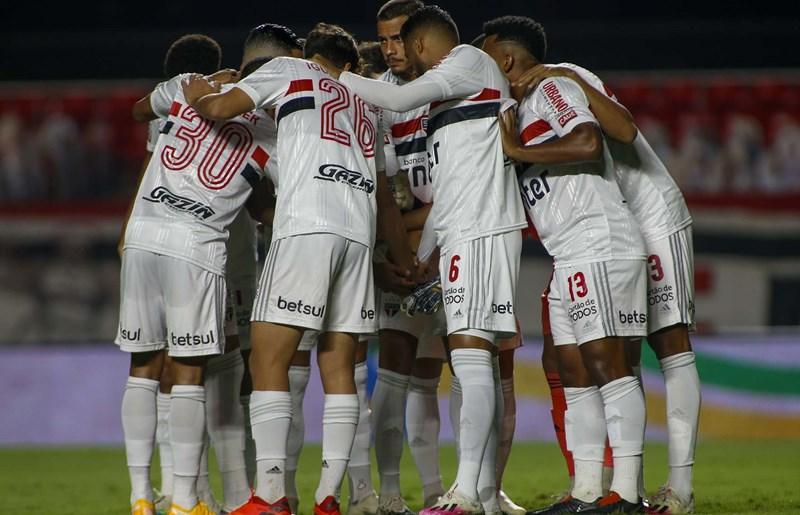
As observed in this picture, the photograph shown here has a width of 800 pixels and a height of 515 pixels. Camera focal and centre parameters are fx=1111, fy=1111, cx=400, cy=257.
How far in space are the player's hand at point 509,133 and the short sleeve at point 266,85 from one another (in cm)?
102

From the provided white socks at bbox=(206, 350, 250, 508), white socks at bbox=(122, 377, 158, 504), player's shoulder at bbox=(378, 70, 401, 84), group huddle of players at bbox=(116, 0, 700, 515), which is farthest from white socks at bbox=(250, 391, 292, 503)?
player's shoulder at bbox=(378, 70, 401, 84)

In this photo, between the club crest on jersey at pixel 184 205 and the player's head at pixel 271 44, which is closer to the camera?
the club crest on jersey at pixel 184 205

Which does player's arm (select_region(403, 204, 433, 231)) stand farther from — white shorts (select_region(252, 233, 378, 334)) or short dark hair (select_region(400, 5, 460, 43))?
short dark hair (select_region(400, 5, 460, 43))

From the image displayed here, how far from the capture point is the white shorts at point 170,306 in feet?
16.8

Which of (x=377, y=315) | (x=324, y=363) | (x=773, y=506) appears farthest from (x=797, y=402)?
(x=324, y=363)

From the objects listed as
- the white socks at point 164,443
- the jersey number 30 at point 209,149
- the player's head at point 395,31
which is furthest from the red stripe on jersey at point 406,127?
the white socks at point 164,443

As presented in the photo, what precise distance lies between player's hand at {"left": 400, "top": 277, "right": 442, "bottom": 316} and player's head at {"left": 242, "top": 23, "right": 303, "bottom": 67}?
4.50 feet

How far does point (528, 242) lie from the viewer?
12742mm

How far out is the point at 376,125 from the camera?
5.34 meters

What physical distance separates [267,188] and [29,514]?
2.37m

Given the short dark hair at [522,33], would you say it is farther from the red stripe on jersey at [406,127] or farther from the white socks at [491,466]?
the white socks at [491,466]

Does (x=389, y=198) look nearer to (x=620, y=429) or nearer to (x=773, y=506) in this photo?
(x=620, y=429)

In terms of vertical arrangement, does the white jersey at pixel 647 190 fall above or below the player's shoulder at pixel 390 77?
below

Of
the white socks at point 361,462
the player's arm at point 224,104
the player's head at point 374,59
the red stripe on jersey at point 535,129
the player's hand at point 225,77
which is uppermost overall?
the player's head at point 374,59
